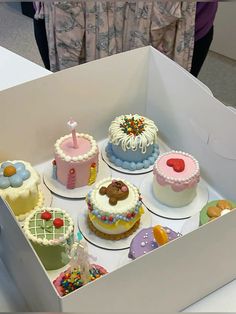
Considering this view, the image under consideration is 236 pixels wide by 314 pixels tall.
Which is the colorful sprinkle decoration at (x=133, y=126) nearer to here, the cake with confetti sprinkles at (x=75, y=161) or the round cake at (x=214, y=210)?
the cake with confetti sprinkles at (x=75, y=161)

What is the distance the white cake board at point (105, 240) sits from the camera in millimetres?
1140

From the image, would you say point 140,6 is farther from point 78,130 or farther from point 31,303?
point 31,303

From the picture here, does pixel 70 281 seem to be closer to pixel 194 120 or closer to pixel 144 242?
pixel 144 242

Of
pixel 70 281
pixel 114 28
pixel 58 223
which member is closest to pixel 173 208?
pixel 58 223

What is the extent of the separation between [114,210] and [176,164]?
0.20 m

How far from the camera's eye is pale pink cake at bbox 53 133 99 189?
1.26 meters

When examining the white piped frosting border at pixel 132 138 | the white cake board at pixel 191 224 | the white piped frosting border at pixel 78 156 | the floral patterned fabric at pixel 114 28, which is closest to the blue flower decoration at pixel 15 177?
the white piped frosting border at pixel 78 156

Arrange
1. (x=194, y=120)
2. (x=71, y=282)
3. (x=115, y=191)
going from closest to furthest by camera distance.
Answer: (x=71, y=282) → (x=115, y=191) → (x=194, y=120)

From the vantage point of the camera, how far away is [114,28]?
162 cm

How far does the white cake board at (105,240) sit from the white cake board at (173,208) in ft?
0.09

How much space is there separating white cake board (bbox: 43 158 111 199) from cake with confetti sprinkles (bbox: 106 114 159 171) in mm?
36

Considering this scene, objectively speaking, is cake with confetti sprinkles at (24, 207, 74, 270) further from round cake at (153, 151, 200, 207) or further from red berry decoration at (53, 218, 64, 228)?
round cake at (153, 151, 200, 207)

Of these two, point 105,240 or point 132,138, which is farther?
point 132,138

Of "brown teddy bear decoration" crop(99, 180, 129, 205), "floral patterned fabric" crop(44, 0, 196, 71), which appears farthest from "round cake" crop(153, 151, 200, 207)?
"floral patterned fabric" crop(44, 0, 196, 71)
